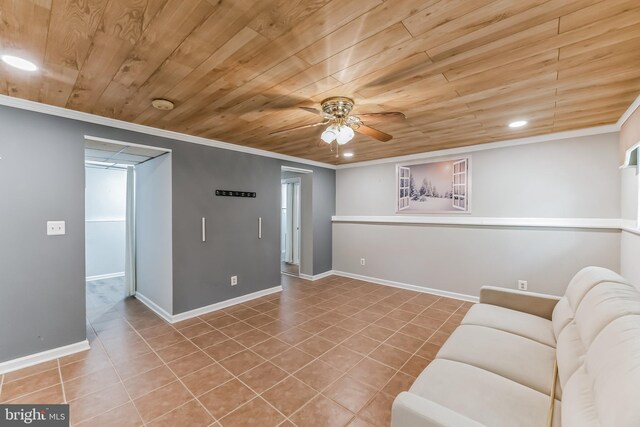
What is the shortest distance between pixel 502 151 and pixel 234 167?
3849mm

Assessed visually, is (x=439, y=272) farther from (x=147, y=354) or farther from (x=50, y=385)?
(x=50, y=385)

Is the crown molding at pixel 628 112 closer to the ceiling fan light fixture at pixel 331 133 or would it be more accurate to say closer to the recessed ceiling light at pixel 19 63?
the ceiling fan light fixture at pixel 331 133

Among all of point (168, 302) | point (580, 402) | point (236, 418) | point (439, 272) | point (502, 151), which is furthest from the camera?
point (439, 272)

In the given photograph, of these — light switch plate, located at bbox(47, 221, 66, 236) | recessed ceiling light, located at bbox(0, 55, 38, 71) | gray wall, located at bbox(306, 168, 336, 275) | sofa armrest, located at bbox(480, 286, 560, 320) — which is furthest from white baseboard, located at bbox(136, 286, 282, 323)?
sofa armrest, located at bbox(480, 286, 560, 320)

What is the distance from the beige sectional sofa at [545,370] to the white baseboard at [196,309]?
3.05 meters

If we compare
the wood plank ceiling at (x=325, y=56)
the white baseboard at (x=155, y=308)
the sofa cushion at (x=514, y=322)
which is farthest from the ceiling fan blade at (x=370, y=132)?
the white baseboard at (x=155, y=308)

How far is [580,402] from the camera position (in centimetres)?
104

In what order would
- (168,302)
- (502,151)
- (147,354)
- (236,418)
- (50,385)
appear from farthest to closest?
(502,151) < (168,302) < (147,354) < (50,385) < (236,418)

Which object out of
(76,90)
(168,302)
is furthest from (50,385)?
(76,90)

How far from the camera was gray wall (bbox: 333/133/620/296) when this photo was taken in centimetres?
320

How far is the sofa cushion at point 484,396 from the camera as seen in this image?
1.17 metres

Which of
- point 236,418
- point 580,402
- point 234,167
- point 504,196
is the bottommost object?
point 236,418

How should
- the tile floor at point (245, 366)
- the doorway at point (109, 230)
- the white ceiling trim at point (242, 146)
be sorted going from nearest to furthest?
the tile floor at point (245, 366) < the white ceiling trim at point (242, 146) < the doorway at point (109, 230)

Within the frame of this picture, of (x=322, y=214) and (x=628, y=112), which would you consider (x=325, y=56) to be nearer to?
(x=628, y=112)
